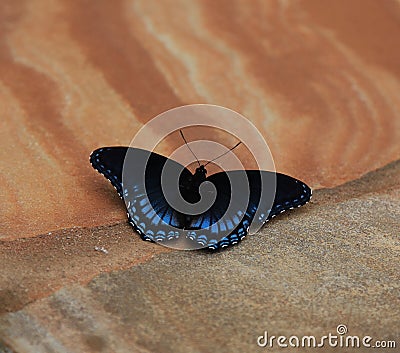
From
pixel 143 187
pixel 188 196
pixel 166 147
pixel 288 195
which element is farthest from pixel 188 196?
pixel 166 147

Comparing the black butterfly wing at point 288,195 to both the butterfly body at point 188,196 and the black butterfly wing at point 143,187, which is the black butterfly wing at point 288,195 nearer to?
the butterfly body at point 188,196

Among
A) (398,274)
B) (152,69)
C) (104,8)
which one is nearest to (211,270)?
(398,274)

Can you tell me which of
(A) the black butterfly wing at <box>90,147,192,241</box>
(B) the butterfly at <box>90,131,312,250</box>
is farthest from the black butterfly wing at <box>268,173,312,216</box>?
(A) the black butterfly wing at <box>90,147,192,241</box>

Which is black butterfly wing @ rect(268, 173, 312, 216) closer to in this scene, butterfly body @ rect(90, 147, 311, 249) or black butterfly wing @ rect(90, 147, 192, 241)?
butterfly body @ rect(90, 147, 311, 249)

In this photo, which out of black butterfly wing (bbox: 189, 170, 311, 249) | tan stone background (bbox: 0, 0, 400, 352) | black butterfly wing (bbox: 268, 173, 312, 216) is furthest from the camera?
black butterfly wing (bbox: 268, 173, 312, 216)

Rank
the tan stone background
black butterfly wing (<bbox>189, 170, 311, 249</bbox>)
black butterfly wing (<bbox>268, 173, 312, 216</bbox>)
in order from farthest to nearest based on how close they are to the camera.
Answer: black butterfly wing (<bbox>268, 173, 312, 216</bbox>)
black butterfly wing (<bbox>189, 170, 311, 249</bbox>)
the tan stone background

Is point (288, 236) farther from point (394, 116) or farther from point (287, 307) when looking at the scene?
point (394, 116)
